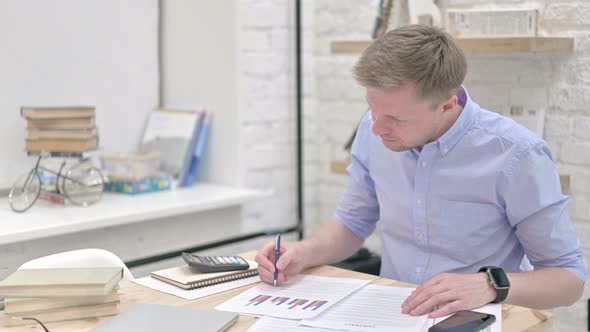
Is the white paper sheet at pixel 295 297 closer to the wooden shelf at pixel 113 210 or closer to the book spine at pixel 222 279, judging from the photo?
the book spine at pixel 222 279

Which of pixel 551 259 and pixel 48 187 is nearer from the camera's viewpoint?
pixel 551 259

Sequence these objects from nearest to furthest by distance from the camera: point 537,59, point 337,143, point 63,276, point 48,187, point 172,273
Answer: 1. point 63,276
2. point 172,273
3. point 537,59
4. point 48,187
5. point 337,143

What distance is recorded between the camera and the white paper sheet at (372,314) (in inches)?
60.0

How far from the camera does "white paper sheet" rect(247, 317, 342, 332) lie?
1.52m

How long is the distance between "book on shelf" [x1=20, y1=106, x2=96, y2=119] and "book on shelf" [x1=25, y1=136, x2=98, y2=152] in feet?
0.27

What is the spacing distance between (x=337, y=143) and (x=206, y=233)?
0.70m

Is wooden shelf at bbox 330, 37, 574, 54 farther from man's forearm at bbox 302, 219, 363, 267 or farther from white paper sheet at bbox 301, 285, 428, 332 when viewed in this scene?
white paper sheet at bbox 301, 285, 428, 332

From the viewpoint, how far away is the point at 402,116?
1.80 metres

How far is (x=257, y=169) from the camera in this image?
3.20m

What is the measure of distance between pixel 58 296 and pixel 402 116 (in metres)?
0.84

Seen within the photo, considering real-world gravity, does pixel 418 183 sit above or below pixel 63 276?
above

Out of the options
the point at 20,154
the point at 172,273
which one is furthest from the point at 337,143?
the point at 172,273

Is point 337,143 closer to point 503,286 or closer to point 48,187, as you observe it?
point 48,187

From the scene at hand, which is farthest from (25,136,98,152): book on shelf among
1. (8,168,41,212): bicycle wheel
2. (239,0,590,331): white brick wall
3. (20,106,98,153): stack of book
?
(239,0,590,331): white brick wall
